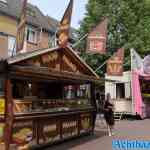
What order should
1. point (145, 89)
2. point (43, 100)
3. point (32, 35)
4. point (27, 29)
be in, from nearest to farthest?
point (43, 100)
point (145, 89)
point (27, 29)
point (32, 35)

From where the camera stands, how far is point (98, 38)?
61.2 ft

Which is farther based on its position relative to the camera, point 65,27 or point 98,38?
point 98,38

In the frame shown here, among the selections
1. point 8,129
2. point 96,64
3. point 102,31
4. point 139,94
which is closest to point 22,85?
point 8,129

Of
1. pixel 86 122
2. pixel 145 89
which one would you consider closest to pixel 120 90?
pixel 145 89

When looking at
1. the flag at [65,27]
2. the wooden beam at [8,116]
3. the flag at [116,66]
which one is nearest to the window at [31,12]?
the flag at [116,66]

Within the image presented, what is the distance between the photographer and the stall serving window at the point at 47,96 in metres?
12.9

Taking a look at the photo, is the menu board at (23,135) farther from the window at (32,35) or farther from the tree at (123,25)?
the window at (32,35)

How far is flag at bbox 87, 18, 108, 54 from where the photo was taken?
18.5 m

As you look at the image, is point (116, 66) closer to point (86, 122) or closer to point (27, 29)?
point (86, 122)

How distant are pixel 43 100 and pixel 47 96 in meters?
2.57

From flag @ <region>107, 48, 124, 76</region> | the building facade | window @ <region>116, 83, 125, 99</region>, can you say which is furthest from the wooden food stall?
the building facade

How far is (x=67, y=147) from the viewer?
1355 centimetres

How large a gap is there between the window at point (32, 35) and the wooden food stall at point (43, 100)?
19.3 metres

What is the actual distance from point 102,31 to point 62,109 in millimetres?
5226
